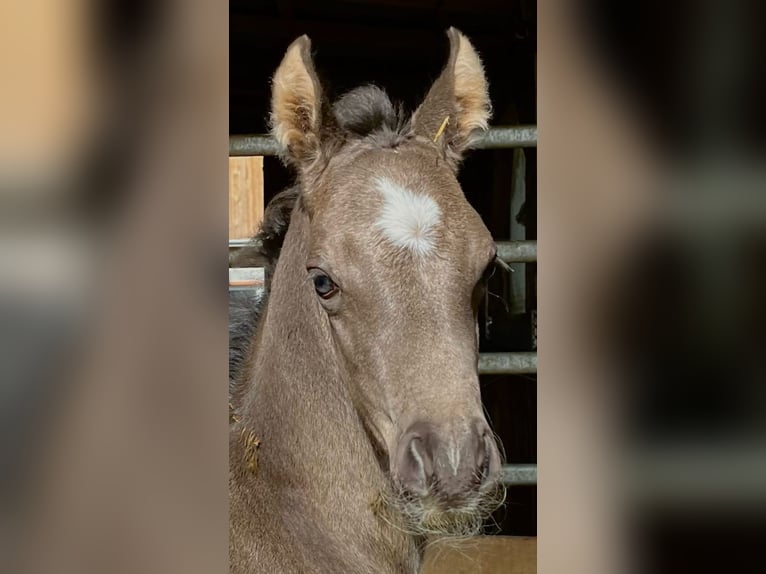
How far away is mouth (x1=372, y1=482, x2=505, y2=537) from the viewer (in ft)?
6.20

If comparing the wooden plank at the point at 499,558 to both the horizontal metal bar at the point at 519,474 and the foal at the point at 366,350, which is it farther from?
the foal at the point at 366,350

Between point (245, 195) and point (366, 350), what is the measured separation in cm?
417

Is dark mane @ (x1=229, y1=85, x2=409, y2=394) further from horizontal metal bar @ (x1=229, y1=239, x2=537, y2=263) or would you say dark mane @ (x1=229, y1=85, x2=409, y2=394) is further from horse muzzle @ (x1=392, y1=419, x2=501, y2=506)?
horse muzzle @ (x1=392, y1=419, x2=501, y2=506)

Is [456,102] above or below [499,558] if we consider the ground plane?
above

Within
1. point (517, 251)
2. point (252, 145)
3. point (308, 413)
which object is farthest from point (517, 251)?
point (308, 413)

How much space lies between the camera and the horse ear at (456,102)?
244cm

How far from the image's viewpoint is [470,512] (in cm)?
197

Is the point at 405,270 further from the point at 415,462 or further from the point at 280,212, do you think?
the point at 280,212

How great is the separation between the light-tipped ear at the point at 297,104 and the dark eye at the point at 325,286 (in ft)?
1.32

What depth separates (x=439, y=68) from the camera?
210 inches

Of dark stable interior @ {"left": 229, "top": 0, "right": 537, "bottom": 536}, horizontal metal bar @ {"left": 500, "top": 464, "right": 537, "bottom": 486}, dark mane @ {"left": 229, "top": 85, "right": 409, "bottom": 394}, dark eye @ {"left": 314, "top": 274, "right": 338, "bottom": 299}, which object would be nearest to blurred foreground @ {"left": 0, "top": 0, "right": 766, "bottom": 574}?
dark eye @ {"left": 314, "top": 274, "right": 338, "bottom": 299}

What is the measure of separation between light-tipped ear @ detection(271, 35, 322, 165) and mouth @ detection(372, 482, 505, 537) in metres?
1.01
